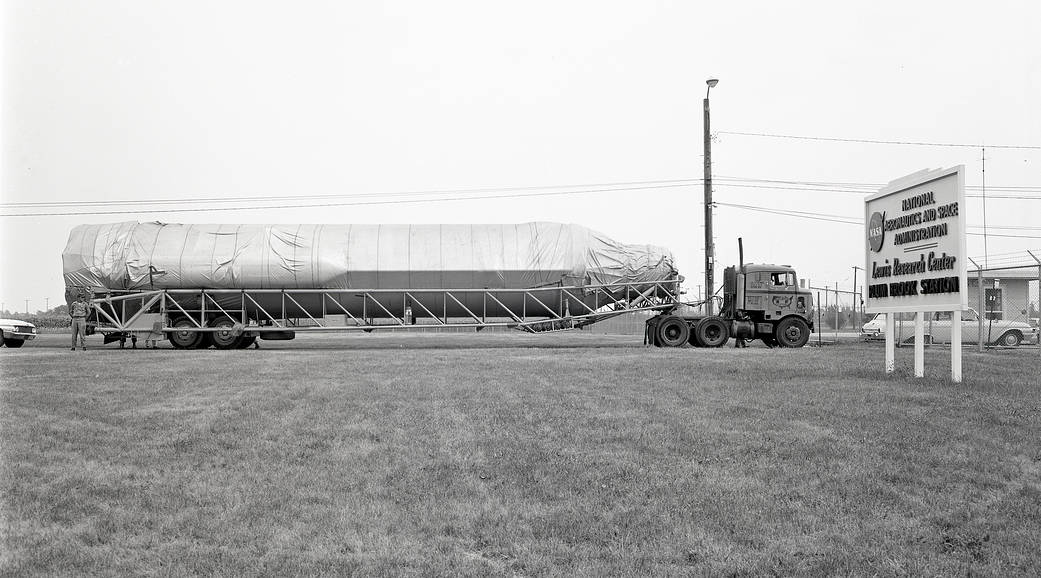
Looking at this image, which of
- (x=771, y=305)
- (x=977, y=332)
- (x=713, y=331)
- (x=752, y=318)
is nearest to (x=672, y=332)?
(x=713, y=331)

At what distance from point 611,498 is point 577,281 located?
54.4ft

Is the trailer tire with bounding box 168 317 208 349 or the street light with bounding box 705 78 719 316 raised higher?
the street light with bounding box 705 78 719 316

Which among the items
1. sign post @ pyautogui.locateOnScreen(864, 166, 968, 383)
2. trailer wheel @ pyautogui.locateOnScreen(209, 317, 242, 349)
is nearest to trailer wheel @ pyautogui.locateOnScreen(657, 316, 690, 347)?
sign post @ pyautogui.locateOnScreen(864, 166, 968, 383)

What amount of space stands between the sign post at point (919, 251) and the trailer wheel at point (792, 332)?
916 cm

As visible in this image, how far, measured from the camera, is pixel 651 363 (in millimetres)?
13812

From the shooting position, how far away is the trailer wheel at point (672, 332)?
21.8 m

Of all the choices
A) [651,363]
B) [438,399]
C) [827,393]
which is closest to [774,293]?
[651,363]

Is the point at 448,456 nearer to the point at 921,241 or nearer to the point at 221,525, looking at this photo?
the point at 221,525

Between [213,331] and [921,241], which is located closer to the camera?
[921,241]

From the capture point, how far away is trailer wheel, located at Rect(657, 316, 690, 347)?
21.8 metres

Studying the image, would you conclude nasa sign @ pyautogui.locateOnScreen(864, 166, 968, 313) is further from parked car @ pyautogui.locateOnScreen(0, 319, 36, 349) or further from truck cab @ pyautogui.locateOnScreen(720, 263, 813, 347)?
parked car @ pyautogui.locateOnScreen(0, 319, 36, 349)

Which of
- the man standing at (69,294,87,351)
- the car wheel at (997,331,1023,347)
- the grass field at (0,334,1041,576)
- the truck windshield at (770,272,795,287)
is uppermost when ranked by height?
the truck windshield at (770,272,795,287)

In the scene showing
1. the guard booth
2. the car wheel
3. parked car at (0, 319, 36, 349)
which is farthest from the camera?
the guard booth

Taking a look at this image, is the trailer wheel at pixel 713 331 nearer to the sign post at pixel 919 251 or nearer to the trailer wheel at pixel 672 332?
the trailer wheel at pixel 672 332
